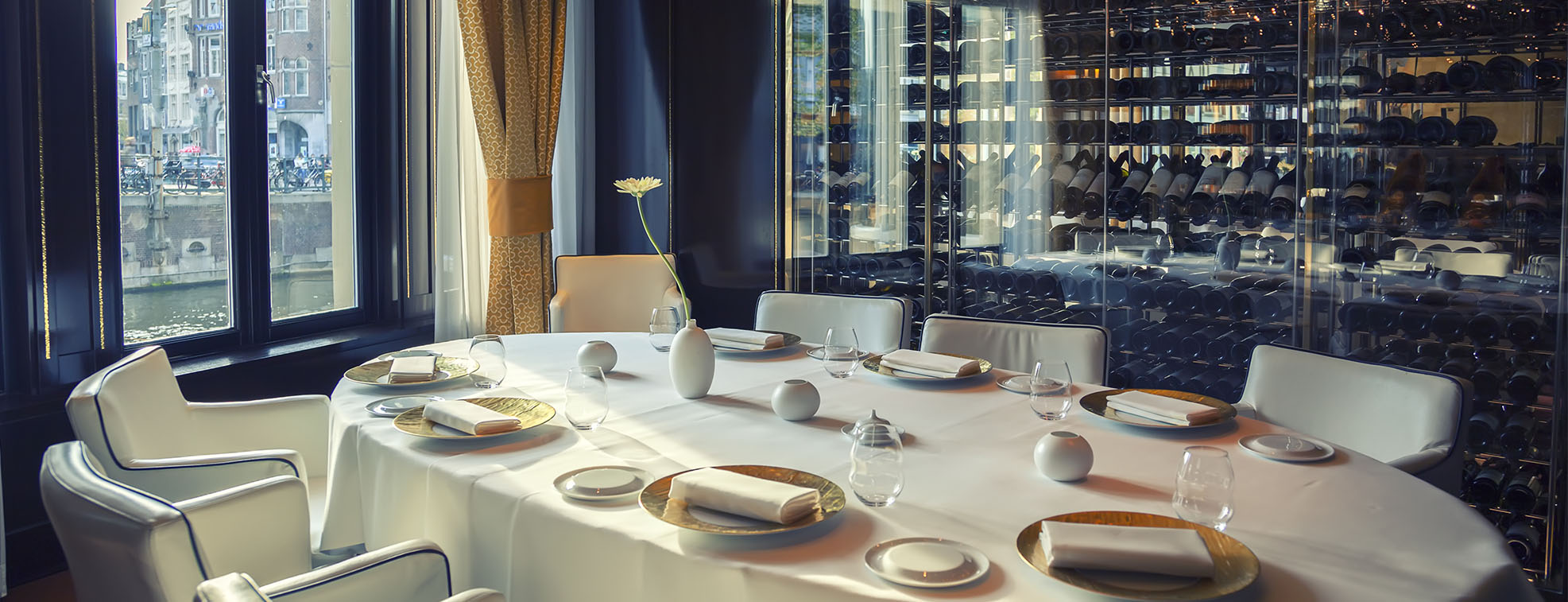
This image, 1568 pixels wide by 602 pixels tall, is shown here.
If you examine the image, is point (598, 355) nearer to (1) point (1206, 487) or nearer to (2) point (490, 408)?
(2) point (490, 408)

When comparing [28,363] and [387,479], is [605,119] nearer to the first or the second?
[28,363]

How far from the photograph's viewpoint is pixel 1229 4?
3.53m

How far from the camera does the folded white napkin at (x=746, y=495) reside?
1.45m

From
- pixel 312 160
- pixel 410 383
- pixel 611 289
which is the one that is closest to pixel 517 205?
pixel 611 289

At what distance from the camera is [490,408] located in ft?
6.97

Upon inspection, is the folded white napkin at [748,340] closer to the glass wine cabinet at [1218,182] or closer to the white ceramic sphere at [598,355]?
the white ceramic sphere at [598,355]

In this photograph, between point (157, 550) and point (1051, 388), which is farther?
point (1051, 388)

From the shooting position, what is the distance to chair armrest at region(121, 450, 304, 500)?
7.04 ft

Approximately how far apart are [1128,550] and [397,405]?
151 centimetres

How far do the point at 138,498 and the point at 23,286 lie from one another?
202cm

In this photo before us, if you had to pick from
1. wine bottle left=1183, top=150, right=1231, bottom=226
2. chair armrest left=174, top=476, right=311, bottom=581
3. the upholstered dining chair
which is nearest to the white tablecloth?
chair armrest left=174, top=476, right=311, bottom=581

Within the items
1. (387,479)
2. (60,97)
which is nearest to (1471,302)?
(387,479)

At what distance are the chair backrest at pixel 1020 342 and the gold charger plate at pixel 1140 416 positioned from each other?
1.73ft

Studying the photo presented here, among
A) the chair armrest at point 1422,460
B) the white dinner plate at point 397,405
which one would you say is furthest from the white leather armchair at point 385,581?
the chair armrest at point 1422,460
